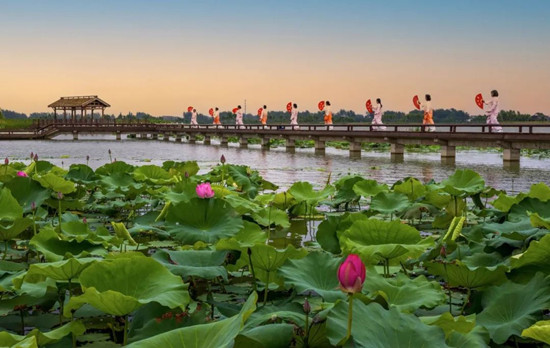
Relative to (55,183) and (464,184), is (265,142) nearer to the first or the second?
(464,184)

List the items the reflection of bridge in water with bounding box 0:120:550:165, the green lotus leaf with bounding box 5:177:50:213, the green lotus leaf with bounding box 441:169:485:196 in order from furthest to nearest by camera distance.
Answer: the reflection of bridge in water with bounding box 0:120:550:165 → the green lotus leaf with bounding box 441:169:485:196 → the green lotus leaf with bounding box 5:177:50:213

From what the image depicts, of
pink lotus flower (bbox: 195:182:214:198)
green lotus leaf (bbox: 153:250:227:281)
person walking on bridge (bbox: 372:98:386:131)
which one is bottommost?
green lotus leaf (bbox: 153:250:227:281)

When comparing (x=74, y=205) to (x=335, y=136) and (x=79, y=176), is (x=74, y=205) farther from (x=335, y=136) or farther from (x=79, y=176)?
(x=335, y=136)

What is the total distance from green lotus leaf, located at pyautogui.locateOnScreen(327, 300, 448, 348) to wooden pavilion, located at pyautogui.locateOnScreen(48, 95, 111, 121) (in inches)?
1574

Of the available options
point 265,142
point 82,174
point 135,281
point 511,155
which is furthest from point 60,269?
point 265,142

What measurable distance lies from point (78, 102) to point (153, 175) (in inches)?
1472

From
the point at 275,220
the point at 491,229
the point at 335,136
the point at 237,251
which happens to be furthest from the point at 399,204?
the point at 335,136

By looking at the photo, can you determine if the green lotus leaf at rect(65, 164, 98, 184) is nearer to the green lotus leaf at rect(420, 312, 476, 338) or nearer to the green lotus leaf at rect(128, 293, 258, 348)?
the green lotus leaf at rect(420, 312, 476, 338)

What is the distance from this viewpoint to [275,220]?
12.6 feet

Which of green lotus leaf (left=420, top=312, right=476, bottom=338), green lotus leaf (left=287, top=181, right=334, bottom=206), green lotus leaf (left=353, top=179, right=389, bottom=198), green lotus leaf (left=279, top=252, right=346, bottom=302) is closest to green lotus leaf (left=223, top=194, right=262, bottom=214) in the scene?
green lotus leaf (left=287, top=181, right=334, bottom=206)

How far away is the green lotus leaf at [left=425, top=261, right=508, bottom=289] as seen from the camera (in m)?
1.91

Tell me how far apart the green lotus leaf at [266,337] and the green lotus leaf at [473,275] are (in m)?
0.86

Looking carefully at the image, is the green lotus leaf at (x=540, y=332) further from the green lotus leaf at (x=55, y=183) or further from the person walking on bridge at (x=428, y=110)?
the person walking on bridge at (x=428, y=110)

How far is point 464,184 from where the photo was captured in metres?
4.24
